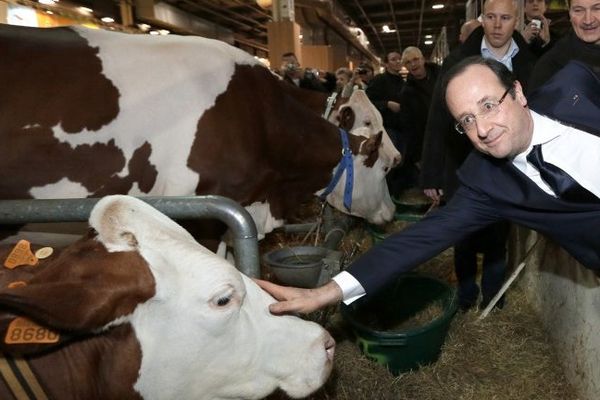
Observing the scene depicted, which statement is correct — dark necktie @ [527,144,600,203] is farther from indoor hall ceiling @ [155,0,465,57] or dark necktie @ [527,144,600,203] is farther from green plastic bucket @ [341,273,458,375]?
indoor hall ceiling @ [155,0,465,57]

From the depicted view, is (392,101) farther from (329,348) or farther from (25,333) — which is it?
(25,333)

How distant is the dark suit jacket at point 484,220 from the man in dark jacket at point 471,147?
1.28 meters

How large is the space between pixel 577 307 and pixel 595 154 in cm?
134

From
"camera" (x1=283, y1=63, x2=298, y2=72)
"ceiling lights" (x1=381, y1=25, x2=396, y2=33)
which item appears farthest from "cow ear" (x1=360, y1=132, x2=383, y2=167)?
"ceiling lights" (x1=381, y1=25, x2=396, y2=33)

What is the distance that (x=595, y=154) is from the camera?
5.34 ft

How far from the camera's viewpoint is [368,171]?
4.04 meters

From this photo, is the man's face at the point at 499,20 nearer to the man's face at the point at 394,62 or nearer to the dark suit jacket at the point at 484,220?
the dark suit jacket at the point at 484,220

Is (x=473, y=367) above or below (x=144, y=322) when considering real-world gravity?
below

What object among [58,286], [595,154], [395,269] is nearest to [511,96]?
[595,154]

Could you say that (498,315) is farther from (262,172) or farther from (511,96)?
(511,96)

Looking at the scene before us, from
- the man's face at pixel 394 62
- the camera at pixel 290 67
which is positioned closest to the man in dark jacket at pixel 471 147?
the man's face at pixel 394 62

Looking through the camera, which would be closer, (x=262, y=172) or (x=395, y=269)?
(x=395, y=269)

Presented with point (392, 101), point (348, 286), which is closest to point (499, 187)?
point (348, 286)

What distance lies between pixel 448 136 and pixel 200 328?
2.40 meters
